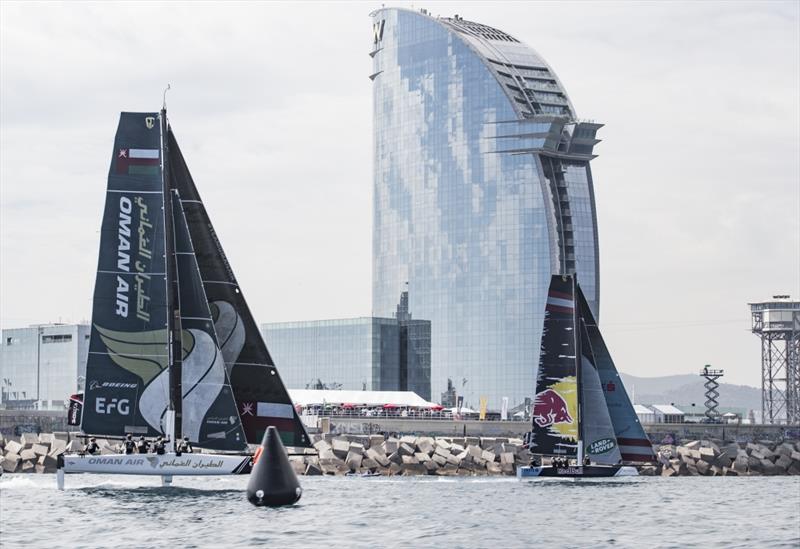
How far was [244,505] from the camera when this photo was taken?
48312mm

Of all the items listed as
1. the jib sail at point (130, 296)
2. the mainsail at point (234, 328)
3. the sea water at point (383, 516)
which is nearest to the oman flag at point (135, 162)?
the jib sail at point (130, 296)

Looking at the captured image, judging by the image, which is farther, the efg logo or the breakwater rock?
the breakwater rock

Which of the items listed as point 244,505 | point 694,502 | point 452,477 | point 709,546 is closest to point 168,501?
point 244,505

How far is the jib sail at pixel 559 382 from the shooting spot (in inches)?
2992

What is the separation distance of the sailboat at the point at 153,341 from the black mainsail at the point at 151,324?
36 millimetres

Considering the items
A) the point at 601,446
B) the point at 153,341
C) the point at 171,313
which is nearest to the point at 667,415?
the point at 601,446

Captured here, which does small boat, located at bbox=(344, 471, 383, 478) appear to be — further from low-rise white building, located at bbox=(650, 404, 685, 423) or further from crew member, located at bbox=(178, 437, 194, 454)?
low-rise white building, located at bbox=(650, 404, 685, 423)

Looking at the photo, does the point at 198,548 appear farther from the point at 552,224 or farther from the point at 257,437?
the point at 552,224

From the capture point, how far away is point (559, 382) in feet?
250

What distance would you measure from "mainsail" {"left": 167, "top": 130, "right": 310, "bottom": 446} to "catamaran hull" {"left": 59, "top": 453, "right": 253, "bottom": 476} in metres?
3.13

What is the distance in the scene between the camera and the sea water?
40.0 meters

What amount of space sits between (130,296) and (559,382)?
29.7m

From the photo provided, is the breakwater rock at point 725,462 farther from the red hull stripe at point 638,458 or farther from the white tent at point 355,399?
the white tent at point 355,399

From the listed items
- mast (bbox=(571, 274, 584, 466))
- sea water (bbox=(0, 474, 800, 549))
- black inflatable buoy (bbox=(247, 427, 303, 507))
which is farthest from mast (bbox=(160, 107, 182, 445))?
mast (bbox=(571, 274, 584, 466))
